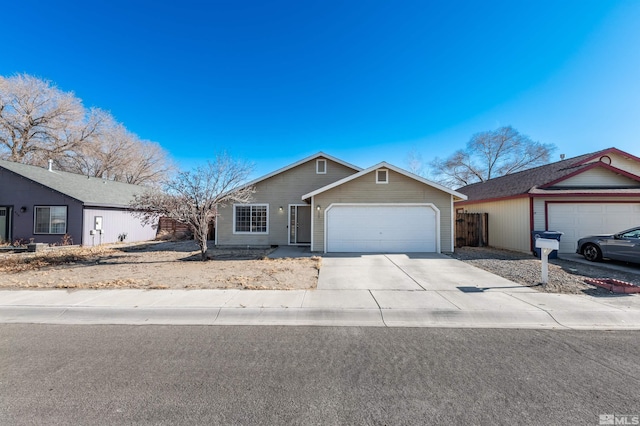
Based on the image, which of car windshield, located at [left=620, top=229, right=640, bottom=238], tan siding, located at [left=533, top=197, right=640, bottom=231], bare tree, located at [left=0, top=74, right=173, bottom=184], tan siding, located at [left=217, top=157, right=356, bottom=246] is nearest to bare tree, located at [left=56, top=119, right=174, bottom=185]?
bare tree, located at [left=0, top=74, right=173, bottom=184]

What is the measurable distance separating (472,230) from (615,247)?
19.9 ft

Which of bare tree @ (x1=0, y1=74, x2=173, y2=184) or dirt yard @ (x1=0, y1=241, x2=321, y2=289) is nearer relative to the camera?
dirt yard @ (x1=0, y1=241, x2=321, y2=289)

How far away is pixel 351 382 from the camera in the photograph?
2.96 m

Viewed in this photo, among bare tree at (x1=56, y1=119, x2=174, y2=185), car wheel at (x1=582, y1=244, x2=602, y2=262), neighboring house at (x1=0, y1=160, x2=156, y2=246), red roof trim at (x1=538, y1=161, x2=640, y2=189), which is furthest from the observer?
bare tree at (x1=56, y1=119, x2=174, y2=185)

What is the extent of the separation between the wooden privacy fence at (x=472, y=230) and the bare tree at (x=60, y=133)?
106 feet

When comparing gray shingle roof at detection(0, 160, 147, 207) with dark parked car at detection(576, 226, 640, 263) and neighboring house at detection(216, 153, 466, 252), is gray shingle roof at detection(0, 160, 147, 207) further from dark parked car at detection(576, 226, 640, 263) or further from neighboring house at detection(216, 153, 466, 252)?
dark parked car at detection(576, 226, 640, 263)

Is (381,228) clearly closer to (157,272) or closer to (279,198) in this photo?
(279,198)

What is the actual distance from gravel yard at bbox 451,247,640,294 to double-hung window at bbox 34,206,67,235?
19673 mm

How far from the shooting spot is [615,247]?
9.39 meters

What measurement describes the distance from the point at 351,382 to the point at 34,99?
35303mm

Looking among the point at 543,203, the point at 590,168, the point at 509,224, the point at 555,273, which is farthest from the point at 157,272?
the point at 590,168

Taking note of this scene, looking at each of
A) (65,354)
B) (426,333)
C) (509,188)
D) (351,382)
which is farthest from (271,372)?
(509,188)

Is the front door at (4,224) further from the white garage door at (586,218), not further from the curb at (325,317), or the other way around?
the white garage door at (586,218)

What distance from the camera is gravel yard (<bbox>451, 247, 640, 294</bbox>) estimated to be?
21.6 ft
